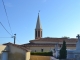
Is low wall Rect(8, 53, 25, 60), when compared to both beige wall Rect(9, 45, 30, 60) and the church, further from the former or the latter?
the church

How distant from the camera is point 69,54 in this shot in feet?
59.2

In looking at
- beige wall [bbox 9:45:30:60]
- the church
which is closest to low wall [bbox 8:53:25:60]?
beige wall [bbox 9:45:30:60]

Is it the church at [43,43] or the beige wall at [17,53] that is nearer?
the beige wall at [17,53]

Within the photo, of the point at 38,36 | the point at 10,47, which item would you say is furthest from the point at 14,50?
the point at 38,36

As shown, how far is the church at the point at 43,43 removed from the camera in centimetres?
5381

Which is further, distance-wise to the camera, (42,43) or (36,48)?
(42,43)

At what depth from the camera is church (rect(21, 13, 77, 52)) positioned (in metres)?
53.8

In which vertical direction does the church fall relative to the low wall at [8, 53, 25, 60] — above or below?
above

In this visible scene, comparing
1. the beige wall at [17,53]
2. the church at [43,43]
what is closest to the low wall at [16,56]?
the beige wall at [17,53]

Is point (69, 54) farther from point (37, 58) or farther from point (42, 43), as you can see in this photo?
point (42, 43)

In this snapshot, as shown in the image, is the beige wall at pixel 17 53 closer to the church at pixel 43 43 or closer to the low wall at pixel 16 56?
the low wall at pixel 16 56

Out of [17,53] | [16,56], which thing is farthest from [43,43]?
[16,56]

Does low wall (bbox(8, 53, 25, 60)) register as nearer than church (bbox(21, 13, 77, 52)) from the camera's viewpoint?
Yes

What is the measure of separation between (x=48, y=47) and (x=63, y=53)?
121 ft
